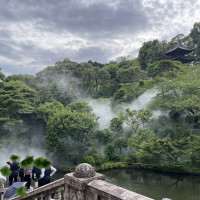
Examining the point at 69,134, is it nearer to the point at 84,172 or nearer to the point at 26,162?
the point at 84,172

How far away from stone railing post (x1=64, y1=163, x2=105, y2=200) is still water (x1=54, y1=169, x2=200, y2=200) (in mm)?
10554

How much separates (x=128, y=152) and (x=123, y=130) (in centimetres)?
268

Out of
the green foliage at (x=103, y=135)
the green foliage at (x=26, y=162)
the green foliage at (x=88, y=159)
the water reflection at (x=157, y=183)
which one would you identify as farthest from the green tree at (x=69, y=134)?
the green foliage at (x=26, y=162)

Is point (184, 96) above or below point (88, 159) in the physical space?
above

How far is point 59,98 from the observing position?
24969mm

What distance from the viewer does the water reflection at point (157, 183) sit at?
12.1m

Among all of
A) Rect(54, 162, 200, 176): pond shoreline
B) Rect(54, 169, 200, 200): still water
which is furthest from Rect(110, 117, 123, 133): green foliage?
Rect(54, 169, 200, 200): still water

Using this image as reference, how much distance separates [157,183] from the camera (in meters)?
14.0

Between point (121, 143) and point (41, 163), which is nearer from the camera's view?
point (41, 163)

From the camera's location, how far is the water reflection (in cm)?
1214

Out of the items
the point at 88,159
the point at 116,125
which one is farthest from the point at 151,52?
the point at 88,159

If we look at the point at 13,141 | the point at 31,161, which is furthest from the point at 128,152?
the point at 31,161

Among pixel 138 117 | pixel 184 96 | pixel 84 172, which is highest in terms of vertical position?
pixel 184 96

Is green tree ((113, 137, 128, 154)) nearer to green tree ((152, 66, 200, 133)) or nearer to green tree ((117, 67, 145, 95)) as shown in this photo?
green tree ((152, 66, 200, 133))
